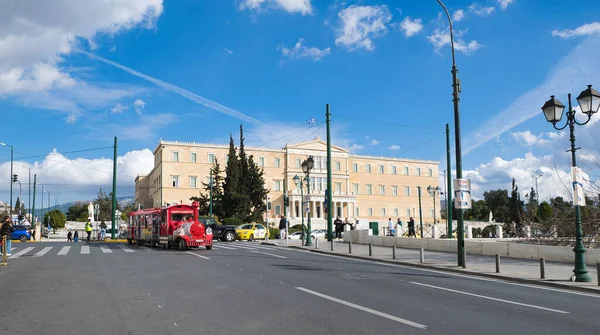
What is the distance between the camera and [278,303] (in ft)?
30.7

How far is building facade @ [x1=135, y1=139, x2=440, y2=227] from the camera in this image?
90625 millimetres

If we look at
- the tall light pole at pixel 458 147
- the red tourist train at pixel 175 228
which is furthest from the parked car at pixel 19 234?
the tall light pole at pixel 458 147

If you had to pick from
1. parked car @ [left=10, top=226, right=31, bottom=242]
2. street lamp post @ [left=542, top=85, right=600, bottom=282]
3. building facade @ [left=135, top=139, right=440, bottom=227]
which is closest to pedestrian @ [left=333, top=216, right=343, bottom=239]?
street lamp post @ [left=542, top=85, right=600, bottom=282]

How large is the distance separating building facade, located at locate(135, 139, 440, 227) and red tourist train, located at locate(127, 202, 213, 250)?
177 ft

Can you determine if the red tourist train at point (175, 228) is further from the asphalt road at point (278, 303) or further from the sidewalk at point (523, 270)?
the asphalt road at point (278, 303)

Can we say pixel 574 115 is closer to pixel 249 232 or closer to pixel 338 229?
pixel 338 229

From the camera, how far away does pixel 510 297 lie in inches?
412

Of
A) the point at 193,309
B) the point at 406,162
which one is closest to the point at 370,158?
the point at 406,162

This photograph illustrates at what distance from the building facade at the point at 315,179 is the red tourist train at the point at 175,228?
5384 centimetres

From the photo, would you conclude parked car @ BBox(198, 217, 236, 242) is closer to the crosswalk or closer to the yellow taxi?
the yellow taxi

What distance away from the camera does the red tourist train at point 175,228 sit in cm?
2398

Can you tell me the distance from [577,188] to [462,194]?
11.9ft

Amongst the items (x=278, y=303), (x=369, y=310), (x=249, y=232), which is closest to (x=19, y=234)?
(x=249, y=232)

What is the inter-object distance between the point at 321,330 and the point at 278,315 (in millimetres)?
1289
